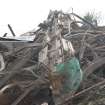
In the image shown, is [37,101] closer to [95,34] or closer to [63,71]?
[63,71]

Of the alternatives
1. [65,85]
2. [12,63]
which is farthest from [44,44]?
[65,85]

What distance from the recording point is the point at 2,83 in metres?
4.64

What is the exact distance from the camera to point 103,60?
16.4 ft

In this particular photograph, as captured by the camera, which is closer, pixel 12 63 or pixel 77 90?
pixel 77 90

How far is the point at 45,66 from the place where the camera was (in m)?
4.66

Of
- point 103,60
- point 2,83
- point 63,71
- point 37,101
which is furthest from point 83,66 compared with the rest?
point 2,83

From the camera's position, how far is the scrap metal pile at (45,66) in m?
4.54

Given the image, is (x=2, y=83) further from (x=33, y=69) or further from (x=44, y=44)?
(x=44, y=44)

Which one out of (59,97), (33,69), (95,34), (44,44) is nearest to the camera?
(59,97)

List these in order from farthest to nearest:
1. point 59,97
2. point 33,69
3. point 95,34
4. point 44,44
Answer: point 95,34 < point 44,44 < point 33,69 < point 59,97

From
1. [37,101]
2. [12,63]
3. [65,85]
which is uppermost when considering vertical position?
[12,63]

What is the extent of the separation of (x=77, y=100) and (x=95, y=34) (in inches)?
74.5

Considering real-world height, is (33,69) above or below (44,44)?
below

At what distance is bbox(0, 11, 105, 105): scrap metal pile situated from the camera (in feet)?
14.9
